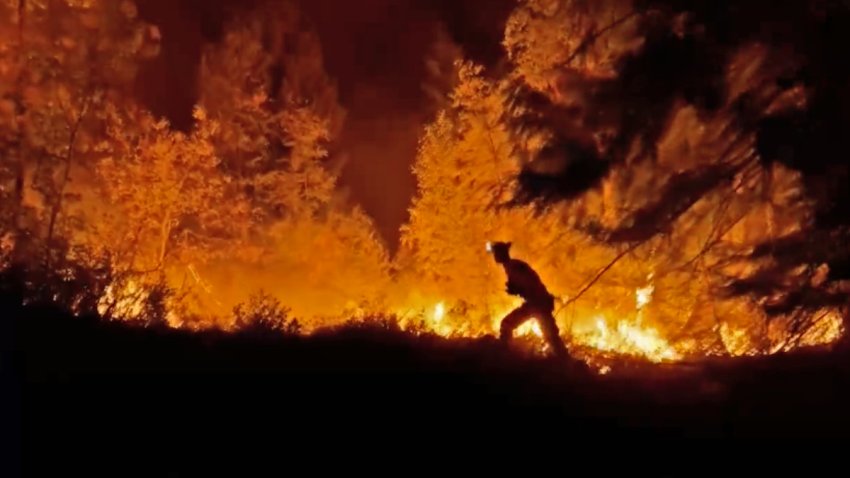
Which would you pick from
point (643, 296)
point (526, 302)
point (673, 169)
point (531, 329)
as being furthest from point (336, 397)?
point (643, 296)

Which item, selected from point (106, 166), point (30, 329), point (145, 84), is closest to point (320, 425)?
point (30, 329)

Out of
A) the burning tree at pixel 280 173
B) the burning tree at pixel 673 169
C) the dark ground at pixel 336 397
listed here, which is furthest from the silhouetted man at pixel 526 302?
the burning tree at pixel 280 173

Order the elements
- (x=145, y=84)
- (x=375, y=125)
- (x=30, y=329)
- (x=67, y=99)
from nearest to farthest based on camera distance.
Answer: (x=30, y=329) < (x=67, y=99) < (x=145, y=84) < (x=375, y=125)

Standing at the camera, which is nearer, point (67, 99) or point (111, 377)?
point (111, 377)

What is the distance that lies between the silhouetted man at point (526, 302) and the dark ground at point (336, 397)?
997mm

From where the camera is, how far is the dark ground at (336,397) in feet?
23.6

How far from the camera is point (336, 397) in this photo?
794cm

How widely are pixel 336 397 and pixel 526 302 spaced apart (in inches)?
137

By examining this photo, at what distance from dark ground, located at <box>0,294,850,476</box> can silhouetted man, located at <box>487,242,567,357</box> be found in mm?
997

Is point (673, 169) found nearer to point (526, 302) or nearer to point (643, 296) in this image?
point (526, 302)

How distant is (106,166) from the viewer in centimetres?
2809

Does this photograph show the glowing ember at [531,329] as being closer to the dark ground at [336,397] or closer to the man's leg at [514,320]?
the man's leg at [514,320]

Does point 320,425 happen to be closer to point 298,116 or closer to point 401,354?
point 401,354

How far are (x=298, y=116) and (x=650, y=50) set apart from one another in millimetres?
25937
